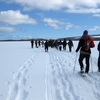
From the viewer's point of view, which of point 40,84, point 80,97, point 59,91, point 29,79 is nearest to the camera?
point 80,97

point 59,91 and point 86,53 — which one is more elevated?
point 86,53

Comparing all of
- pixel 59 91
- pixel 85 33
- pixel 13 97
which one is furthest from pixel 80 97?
pixel 85 33

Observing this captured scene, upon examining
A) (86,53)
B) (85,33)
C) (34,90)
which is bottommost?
(34,90)

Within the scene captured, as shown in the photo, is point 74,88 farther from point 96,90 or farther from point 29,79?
point 29,79

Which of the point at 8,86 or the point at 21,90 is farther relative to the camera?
the point at 8,86

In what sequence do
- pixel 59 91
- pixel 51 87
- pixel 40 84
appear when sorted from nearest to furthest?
pixel 59 91 < pixel 51 87 < pixel 40 84

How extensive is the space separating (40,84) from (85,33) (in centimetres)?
280

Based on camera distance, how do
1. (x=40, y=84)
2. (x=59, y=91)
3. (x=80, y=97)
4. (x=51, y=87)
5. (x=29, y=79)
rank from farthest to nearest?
(x=29, y=79) < (x=40, y=84) < (x=51, y=87) < (x=59, y=91) < (x=80, y=97)

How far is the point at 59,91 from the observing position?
6.07m

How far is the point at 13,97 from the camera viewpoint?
5512 mm

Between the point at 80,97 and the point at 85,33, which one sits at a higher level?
the point at 85,33

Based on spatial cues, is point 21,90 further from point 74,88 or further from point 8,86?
point 74,88

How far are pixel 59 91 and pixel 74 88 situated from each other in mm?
614

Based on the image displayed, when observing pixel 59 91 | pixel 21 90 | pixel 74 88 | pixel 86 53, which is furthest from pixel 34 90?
pixel 86 53
